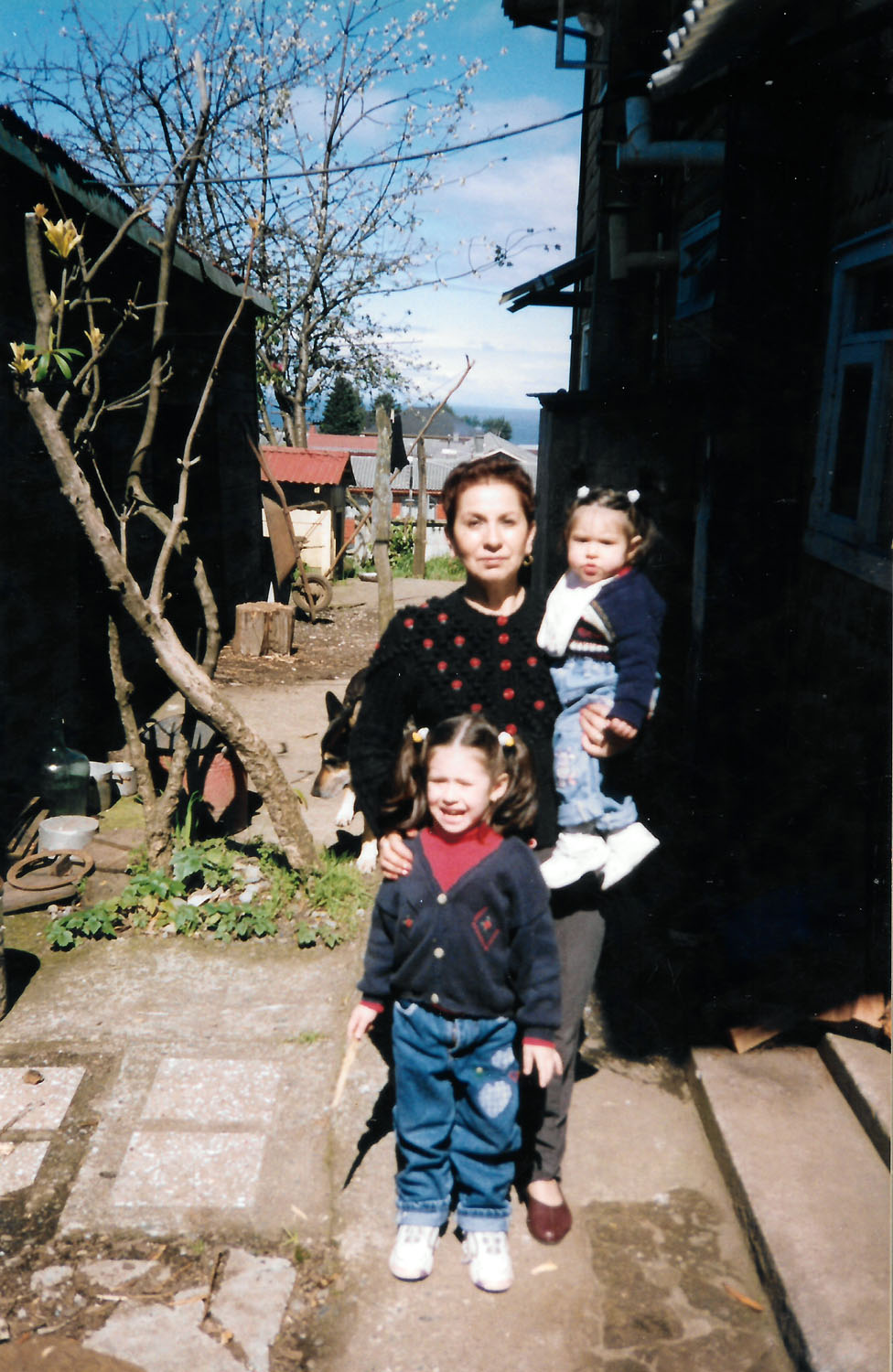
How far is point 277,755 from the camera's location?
7.38m

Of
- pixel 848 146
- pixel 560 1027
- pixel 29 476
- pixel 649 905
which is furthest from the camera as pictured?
pixel 29 476

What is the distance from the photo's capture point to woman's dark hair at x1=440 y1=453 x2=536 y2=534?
2.40 meters

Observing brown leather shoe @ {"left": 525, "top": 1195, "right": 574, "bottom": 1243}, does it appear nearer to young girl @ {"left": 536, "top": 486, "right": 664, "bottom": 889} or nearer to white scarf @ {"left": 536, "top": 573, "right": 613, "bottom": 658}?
young girl @ {"left": 536, "top": 486, "right": 664, "bottom": 889}

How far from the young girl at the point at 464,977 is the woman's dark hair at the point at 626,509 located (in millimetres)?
645

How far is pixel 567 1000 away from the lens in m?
2.60

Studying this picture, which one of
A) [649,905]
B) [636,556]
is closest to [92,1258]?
[636,556]

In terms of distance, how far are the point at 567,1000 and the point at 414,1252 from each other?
80cm

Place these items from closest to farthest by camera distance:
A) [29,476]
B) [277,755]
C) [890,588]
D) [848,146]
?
1. [890,588]
2. [848,146]
3. [29,476]
4. [277,755]

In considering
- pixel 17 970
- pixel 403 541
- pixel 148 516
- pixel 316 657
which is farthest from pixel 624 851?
pixel 403 541

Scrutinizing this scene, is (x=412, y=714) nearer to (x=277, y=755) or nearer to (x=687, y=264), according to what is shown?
(x=277, y=755)

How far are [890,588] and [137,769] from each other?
140 inches

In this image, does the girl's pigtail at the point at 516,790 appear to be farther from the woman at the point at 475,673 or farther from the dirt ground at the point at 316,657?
the dirt ground at the point at 316,657

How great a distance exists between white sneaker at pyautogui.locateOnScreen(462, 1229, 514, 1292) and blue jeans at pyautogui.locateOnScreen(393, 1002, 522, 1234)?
28mm

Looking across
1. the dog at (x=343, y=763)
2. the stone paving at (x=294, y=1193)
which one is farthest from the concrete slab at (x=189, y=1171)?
the dog at (x=343, y=763)
